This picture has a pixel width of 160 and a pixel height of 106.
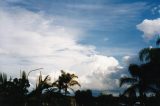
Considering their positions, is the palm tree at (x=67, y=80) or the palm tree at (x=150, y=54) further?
the palm tree at (x=67, y=80)

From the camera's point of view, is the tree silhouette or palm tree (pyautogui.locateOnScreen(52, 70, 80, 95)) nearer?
the tree silhouette

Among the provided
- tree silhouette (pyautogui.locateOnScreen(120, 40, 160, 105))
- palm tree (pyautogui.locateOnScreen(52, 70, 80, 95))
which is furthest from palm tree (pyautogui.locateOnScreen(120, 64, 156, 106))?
palm tree (pyautogui.locateOnScreen(52, 70, 80, 95))

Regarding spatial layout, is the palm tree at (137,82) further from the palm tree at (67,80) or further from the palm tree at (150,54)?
the palm tree at (67,80)

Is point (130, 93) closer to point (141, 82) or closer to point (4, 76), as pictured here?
point (141, 82)

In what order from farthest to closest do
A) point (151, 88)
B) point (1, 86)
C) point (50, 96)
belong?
point (151, 88), point (1, 86), point (50, 96)

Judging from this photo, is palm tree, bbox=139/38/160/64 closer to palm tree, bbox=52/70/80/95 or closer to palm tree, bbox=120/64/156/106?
palm tree, bbox=120/64/156/106

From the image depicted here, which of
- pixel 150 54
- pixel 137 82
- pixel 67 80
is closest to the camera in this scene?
pixel 150 54

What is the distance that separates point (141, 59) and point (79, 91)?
1803 inches

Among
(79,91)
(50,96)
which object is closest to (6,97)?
(50,96)

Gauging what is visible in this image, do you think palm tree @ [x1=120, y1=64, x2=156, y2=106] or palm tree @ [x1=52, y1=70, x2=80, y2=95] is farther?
palm tree @ [x1=52, y1=70, x2=80, y2=95]

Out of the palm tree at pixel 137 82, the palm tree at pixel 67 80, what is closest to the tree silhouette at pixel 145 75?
the palm tree at pixel 137 82

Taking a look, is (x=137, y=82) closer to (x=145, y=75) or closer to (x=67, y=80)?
(x=145, y=75)

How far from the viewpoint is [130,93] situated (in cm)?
4994

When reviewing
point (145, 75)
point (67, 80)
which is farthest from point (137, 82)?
point (67, 80)
